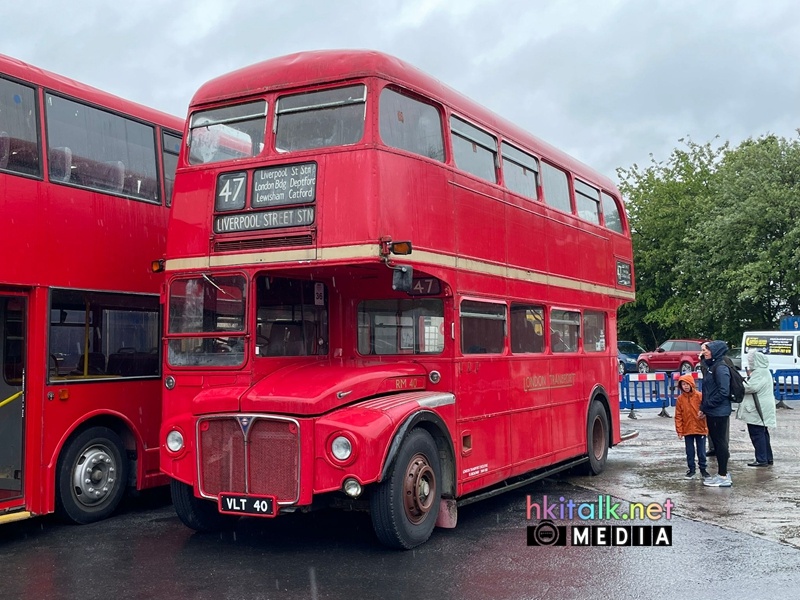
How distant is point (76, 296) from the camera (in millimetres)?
9227

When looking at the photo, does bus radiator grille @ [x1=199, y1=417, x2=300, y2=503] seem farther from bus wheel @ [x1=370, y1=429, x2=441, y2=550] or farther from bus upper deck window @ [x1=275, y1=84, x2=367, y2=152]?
bus upper deck window @ [x1=275, y1=84, x2=367, y2=152]

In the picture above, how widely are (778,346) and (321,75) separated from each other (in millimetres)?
27167

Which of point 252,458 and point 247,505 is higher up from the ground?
point 252,458

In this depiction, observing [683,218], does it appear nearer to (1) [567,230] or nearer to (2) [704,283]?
(2) [704,283]

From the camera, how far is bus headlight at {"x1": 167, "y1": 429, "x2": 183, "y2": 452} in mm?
8047

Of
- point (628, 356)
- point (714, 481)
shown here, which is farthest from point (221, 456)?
point (628, 356)

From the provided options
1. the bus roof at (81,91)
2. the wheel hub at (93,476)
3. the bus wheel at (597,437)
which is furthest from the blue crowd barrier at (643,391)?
the wheel hub at (93,476)

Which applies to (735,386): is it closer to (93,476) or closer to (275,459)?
(275,459)

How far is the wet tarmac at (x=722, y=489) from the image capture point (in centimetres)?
923

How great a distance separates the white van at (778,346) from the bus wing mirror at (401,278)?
84.7 feet

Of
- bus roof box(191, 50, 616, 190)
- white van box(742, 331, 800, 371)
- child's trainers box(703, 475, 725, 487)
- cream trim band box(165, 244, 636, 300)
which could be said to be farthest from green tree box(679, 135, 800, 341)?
bus roof box(191, 50, 616, 190)

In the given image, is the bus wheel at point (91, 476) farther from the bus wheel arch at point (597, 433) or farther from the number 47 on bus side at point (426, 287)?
the bus wheel arch at point (597, 433)

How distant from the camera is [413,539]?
25.7 feet

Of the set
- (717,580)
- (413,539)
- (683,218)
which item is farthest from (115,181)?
(683,218)
